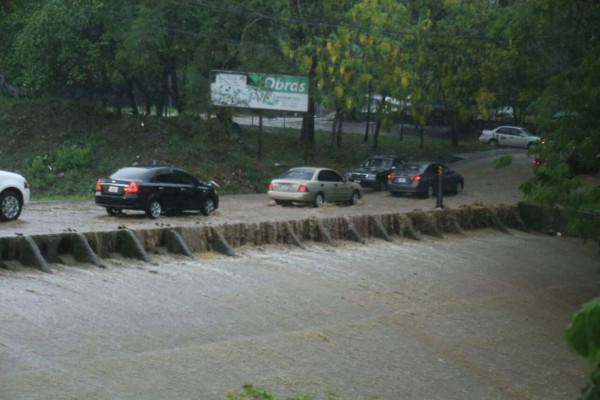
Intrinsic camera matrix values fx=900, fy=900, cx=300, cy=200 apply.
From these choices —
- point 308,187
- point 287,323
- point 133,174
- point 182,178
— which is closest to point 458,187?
point 308,187

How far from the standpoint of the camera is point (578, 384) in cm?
1820

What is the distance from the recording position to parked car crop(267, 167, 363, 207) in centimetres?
3284

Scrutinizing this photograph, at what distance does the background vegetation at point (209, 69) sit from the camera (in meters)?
40.7

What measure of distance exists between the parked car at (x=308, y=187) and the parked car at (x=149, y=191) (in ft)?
18.4

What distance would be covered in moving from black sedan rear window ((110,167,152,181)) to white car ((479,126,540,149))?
38.8m

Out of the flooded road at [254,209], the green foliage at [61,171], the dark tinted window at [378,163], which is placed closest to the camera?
the flooded road at [254,209]

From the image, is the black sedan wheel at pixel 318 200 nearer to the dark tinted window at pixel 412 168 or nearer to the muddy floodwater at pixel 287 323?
the muddy floodwater at pixel 287 323

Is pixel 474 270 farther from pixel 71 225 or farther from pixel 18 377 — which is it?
pixel 18 377

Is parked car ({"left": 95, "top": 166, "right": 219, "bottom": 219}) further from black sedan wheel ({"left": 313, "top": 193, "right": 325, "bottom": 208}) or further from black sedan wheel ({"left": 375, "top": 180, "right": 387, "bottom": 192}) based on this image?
black sedan wheel ({"left": 375, "top": 180, "right": 387, "bottom": 192})

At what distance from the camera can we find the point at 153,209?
26.1 metres

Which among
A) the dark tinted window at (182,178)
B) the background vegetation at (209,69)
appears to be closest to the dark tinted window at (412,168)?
the background vegetation at (209,69)

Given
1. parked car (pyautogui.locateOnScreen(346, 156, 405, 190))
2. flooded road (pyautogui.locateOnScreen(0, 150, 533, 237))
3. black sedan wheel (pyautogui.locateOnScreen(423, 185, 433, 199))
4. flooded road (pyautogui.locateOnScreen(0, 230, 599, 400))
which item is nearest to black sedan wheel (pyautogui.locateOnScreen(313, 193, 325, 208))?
flooded road (pyautogui.locateOnScreen(0, 150, 533, 237))

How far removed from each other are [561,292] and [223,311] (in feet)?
38.2

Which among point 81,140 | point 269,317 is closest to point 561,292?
point 269,317
